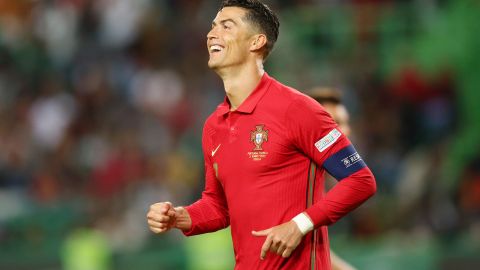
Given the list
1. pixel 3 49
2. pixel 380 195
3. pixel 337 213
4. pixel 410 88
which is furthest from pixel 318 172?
pixel 3 49

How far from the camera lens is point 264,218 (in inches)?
213

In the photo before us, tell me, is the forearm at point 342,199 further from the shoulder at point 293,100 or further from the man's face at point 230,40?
the man's face at point 230,40

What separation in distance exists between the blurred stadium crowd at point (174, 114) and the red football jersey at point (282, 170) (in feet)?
16.9

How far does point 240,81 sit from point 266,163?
492 millimetres

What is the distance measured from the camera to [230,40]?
5.55 meters

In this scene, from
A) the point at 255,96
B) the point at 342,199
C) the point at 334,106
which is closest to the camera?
the point at 342,199

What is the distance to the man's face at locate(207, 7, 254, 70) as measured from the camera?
18.2 ft

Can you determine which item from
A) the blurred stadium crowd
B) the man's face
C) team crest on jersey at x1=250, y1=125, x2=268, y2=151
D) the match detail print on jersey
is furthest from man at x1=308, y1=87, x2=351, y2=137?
the blurred stadium crowd

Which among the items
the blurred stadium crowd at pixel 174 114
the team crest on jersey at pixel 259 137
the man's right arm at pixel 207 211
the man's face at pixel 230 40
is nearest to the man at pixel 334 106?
the man's right arm at pixel 207 211

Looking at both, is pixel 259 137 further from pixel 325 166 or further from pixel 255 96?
pixel 325 166

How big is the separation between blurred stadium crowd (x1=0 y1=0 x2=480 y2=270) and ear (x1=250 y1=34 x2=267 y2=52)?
5246 mm

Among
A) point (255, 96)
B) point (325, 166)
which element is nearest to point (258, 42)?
point (255, 96)

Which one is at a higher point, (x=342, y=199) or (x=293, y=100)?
(x=293, y=100)

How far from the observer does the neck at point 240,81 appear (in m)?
5.57
